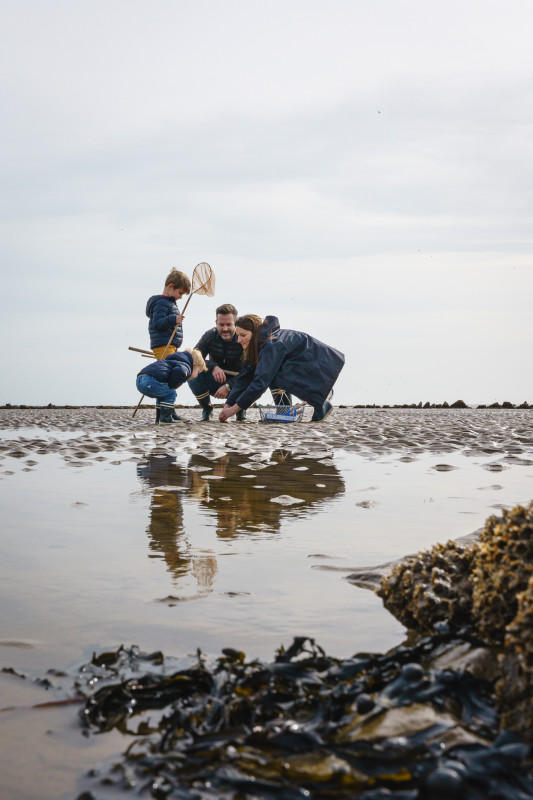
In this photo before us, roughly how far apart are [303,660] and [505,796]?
2.23ft

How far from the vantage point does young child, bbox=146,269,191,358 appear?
13828 millimetres

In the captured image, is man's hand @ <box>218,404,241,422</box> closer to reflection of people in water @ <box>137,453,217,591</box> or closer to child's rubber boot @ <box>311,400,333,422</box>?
child's rubber boot @ <box>311,400,333,422</box>

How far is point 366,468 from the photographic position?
6.97m

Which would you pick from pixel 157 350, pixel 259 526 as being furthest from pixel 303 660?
pixel 157 350

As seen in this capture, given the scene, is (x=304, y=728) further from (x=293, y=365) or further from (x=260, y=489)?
(x=293, y=365)

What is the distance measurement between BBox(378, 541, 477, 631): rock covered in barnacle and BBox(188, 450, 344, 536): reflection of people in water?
154 cm

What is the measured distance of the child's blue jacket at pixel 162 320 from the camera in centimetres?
1404

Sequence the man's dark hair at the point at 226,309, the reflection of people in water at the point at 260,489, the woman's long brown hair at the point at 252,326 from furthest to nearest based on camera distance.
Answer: the man's dark hair at the point at 226,309
the woman's long brown hair at the point at 252,326
the reflection of people in water at the point at 260,489

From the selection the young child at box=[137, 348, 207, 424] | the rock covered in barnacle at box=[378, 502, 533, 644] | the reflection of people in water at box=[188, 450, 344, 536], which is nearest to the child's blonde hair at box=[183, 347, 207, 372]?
the young child at box=[137, 348, 207, 424]

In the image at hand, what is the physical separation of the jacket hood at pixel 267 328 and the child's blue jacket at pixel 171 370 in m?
1.64

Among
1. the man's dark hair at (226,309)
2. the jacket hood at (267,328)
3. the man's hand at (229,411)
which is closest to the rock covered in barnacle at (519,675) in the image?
the jacket hood at (267,328)

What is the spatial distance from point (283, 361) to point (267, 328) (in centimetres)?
71

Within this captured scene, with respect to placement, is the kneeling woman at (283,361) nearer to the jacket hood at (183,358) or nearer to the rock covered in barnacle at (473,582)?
the jacket hood at (183,358)

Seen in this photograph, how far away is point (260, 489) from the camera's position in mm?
5578
